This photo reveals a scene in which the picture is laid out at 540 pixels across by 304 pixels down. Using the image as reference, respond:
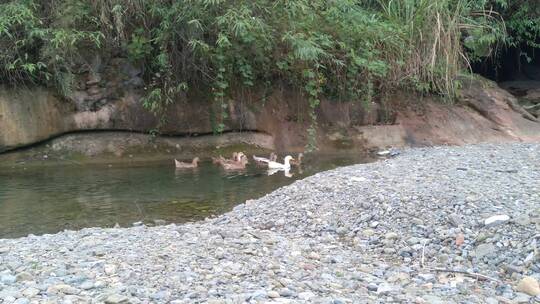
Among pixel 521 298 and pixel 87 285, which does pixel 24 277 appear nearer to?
pixel 87 285

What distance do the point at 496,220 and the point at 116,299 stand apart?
3.04 m

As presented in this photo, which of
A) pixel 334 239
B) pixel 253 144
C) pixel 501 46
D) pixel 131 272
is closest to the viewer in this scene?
pixel 131 272

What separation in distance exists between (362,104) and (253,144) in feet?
8.04

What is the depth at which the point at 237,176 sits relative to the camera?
9.44 m

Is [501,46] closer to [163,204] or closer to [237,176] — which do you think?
[237,176]

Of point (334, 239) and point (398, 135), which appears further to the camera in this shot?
point (398, 135)

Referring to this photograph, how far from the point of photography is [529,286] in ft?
12.4

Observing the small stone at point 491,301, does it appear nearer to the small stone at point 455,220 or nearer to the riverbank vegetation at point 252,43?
the small stone at point 455,220

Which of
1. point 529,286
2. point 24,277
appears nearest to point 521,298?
point 529,286

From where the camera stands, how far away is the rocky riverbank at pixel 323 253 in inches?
→ 145

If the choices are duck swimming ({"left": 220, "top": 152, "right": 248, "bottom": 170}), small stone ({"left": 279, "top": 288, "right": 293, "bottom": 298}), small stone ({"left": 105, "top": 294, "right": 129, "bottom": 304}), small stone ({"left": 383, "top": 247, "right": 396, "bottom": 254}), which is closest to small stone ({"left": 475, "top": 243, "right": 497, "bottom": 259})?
small stone ({"left": 383, "top": 247, "right": 396, "bottom": 254})

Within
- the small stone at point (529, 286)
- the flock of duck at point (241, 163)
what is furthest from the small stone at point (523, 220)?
the flock of duck at point (241, 163)

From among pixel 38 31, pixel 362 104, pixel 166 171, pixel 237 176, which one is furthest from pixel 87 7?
pixel 362 104

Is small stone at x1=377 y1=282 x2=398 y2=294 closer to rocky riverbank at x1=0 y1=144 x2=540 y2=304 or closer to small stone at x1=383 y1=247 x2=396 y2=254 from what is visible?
rocky riverbank at x1=0 y1=144 x2=540 y2=304
